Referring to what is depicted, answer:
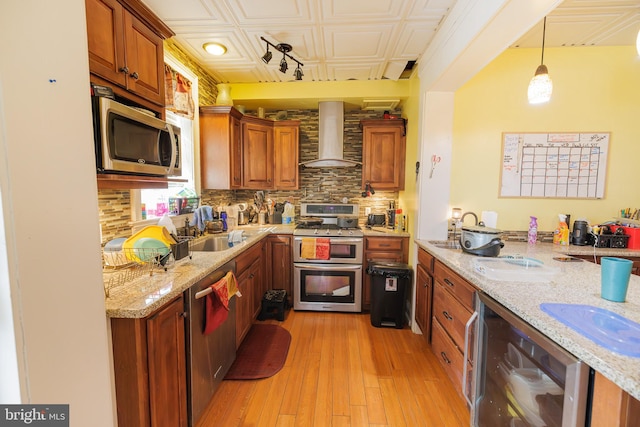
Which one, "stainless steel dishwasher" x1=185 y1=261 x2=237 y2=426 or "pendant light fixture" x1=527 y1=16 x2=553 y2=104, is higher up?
"pendant light fixture" x1=527 y1=16 x2=553 y2=104

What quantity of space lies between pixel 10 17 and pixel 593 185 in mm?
3859

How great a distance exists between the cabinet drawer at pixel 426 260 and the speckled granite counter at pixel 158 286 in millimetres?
1616

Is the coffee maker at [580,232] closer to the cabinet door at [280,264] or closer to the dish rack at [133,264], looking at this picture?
the cabinet door at [280,264]

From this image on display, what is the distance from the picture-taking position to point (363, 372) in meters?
2.01

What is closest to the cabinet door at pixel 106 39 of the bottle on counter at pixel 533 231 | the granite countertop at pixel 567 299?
the granite countertop at pixel 567 299

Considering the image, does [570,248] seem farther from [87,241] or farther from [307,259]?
[87,241]

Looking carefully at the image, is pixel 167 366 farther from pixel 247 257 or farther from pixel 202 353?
pixel 247 257

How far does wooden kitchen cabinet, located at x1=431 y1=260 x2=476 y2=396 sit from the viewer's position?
1.61 m

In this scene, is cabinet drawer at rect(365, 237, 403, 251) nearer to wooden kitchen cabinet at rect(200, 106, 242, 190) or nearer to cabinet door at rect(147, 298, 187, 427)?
wooden kitchen cabinet at rect(200, 106, 242, 190)

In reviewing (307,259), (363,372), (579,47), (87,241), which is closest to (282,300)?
(307,259)

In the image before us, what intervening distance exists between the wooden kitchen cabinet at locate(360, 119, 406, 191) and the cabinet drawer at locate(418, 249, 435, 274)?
39.8 inches

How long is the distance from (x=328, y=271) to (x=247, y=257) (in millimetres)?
979

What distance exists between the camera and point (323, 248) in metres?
2.89

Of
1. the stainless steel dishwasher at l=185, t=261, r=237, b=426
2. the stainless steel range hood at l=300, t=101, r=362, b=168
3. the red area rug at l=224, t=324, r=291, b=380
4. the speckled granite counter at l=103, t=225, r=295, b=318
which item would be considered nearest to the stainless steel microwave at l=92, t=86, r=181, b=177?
the speckled granite counter at l=103, t=225, r=295, b=318
